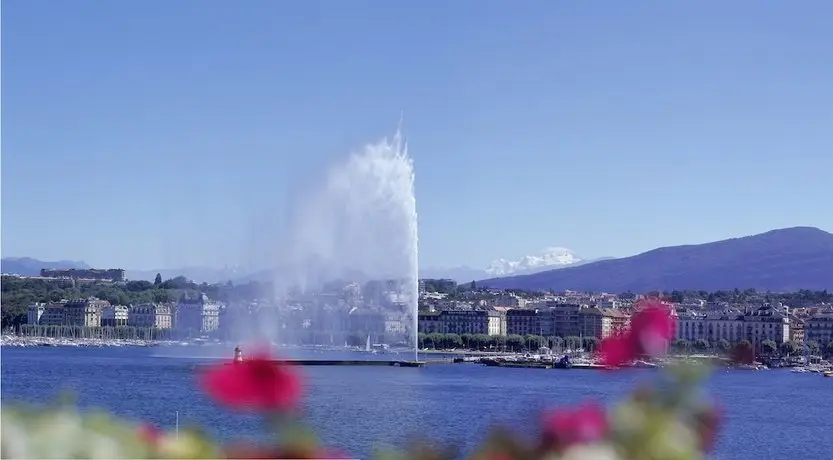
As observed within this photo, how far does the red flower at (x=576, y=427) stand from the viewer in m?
0.68

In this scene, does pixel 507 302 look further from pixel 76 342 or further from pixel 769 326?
pixel 76 342

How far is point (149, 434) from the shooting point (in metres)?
0.77

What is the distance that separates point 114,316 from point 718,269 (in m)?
98.5

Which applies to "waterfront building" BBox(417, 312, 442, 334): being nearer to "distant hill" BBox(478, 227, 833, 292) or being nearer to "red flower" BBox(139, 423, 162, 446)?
"red flower" BBox(139, 423, 162, 446)

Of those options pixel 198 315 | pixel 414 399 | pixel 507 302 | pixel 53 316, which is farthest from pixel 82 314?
pixel 414 399

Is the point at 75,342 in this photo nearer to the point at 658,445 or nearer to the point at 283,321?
the point at 283,321

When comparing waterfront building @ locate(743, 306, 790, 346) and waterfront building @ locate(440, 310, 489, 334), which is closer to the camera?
waterfront building @ locate(743, 306, 790, 346)

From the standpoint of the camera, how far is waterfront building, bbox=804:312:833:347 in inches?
2159

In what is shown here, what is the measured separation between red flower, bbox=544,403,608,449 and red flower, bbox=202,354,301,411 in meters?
0.16

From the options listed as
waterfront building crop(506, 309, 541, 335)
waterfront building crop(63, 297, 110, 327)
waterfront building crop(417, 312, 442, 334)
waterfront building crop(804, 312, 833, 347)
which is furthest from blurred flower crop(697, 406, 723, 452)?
waterfront building crop(63, 297, 110, 327)

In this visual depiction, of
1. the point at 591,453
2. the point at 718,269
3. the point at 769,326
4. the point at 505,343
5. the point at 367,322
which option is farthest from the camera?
the point at 718,269

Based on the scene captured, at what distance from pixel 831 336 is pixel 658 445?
189ft

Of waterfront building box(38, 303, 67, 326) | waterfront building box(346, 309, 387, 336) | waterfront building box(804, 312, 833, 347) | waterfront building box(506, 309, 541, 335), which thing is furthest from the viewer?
waterfront building box(506, 309, 541, 335)

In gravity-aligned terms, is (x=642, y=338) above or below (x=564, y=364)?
above
